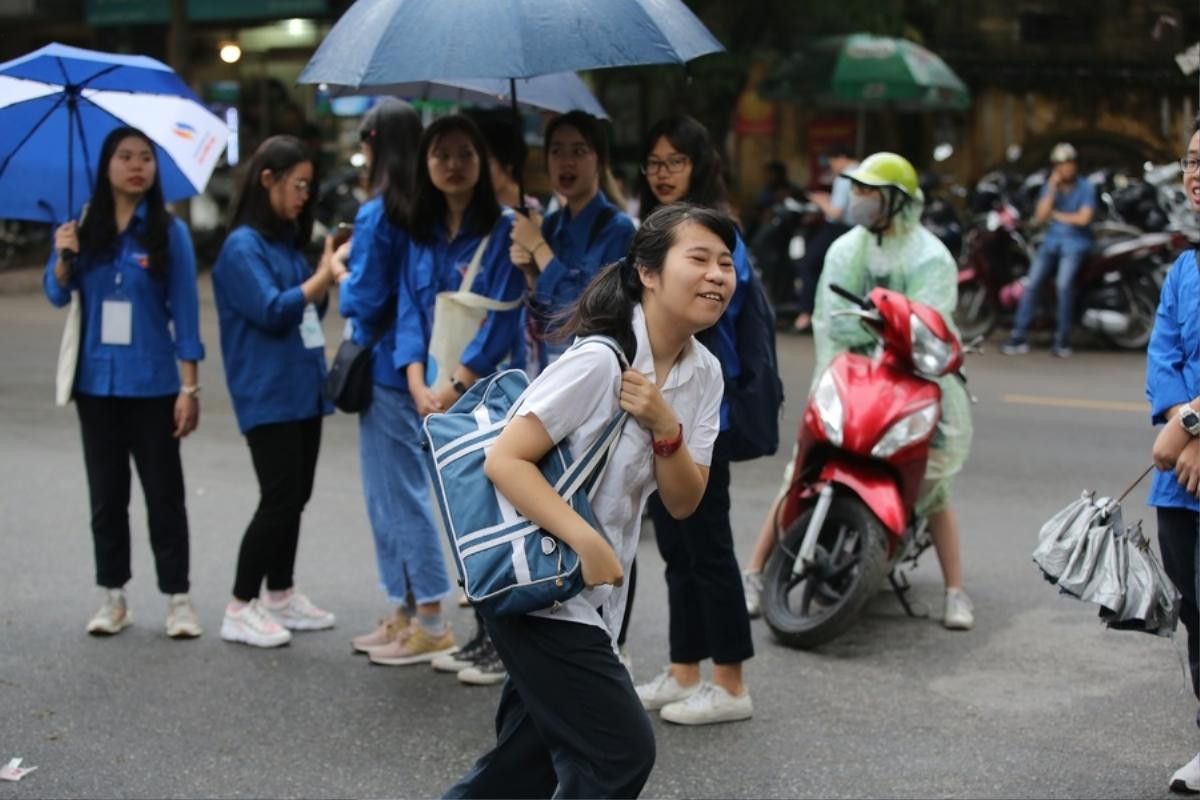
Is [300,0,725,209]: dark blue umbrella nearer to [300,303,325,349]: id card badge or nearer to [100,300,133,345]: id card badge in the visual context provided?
[300,303,325,349]: id card badge

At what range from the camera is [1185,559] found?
14.0 feet

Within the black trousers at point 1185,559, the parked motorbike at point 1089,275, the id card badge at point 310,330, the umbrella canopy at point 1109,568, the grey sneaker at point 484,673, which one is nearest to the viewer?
the umbrella canopy at point 1109,568

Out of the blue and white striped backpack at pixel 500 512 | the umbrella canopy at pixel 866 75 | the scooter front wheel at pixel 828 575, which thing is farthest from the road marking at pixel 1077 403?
the blue and white striped backpack at pixel 500 512

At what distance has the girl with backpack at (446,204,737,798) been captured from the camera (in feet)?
10.5

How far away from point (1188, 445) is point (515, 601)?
6.13 feet

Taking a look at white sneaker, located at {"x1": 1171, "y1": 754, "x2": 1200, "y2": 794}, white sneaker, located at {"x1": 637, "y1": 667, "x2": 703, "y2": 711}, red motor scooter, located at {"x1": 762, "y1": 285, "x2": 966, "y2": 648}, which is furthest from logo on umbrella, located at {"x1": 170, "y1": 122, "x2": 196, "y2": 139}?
white sneaker, located at {"x1": 1171, "y1": 754, "x2": 1200, "y2": 794}

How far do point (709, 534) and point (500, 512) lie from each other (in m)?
1.76

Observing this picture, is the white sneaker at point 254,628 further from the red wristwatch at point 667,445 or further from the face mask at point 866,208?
the red wristwatch at point 667,445

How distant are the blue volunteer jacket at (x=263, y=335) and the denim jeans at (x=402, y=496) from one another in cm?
33

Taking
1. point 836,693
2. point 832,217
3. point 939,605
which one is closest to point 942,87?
point 832,217

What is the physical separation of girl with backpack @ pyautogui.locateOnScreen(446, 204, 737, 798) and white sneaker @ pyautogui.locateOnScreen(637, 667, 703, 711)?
1.60 meters

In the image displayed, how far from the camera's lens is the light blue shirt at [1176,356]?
13.8ft

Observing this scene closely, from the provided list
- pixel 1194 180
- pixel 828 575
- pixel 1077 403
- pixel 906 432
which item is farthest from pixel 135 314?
pixel 1077 403

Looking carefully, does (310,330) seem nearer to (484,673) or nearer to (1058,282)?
(484,673)
